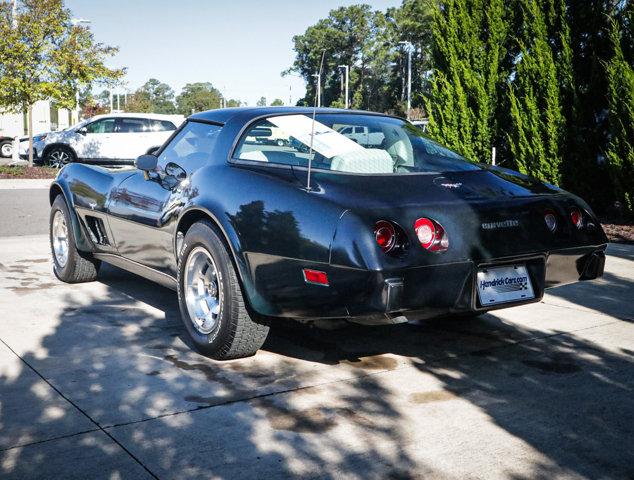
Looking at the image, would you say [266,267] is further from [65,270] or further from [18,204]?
[18,204]

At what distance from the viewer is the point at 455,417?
134 inches

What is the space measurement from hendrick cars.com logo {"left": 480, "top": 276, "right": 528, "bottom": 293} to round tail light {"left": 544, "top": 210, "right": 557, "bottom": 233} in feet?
1.17

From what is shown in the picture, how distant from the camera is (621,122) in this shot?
33.0ft

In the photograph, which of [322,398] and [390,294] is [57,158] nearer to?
[322,398]

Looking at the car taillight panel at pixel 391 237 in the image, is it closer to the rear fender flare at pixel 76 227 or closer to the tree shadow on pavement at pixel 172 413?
the tree shadow on pavement at pixel 172 413

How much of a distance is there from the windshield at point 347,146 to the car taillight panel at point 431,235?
66cm

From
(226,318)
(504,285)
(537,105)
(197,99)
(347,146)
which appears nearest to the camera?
(504,285)

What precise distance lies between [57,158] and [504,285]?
796 inches

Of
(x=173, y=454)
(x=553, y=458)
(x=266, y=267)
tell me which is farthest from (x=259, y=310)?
(x=553, y=458)

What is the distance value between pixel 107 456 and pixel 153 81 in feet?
593

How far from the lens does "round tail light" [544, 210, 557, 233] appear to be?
411 cm

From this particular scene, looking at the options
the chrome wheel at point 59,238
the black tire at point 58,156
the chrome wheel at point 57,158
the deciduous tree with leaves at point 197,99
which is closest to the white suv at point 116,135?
the black tire at point 58,156

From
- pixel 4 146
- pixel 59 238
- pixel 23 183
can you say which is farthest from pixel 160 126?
pixel 59 238

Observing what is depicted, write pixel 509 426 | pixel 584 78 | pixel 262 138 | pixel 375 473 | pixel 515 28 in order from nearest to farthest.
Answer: pixel 375 473 < pixel 509 426 < pixel 262 138 < pixel 584 78 < pixel 515 28
